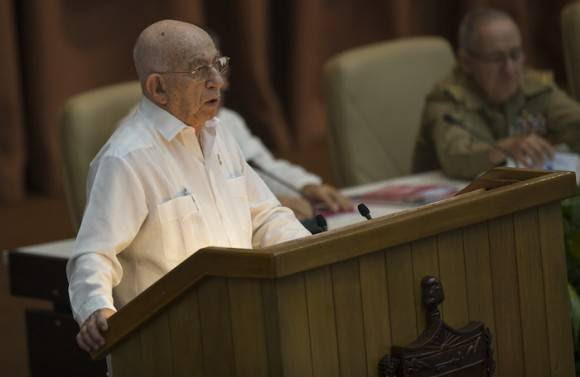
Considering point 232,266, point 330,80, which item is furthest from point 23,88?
point 232,266

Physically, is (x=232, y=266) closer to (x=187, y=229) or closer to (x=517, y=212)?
(x=187, y=229)

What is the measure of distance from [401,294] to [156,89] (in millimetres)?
553

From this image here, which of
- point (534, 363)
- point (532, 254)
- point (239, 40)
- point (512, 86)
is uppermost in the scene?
point (239, 40)

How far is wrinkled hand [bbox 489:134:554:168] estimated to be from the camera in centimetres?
396

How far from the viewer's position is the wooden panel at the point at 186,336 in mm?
2283

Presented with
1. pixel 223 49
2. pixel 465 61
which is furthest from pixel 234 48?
pixel 465 61

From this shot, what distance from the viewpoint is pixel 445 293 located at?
238 centimetres

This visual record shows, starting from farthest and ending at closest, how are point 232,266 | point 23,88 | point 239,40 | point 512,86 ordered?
point 239,40, point 23,88, point 512,86, point 232,266

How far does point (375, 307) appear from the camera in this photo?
230cm

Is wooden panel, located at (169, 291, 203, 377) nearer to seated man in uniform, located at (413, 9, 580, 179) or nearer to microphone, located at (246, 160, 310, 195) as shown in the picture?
microphone, located at (246, 160, 310, 195)

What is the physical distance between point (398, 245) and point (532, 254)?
1.01 ft

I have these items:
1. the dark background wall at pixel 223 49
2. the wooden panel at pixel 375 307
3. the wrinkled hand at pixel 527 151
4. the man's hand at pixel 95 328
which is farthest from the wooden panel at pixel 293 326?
the dark background wall at pixel 223 49

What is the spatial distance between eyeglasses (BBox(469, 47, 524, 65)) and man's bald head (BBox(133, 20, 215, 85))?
192cm

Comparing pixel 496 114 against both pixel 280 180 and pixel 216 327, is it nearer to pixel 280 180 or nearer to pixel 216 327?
pixel 280 180
